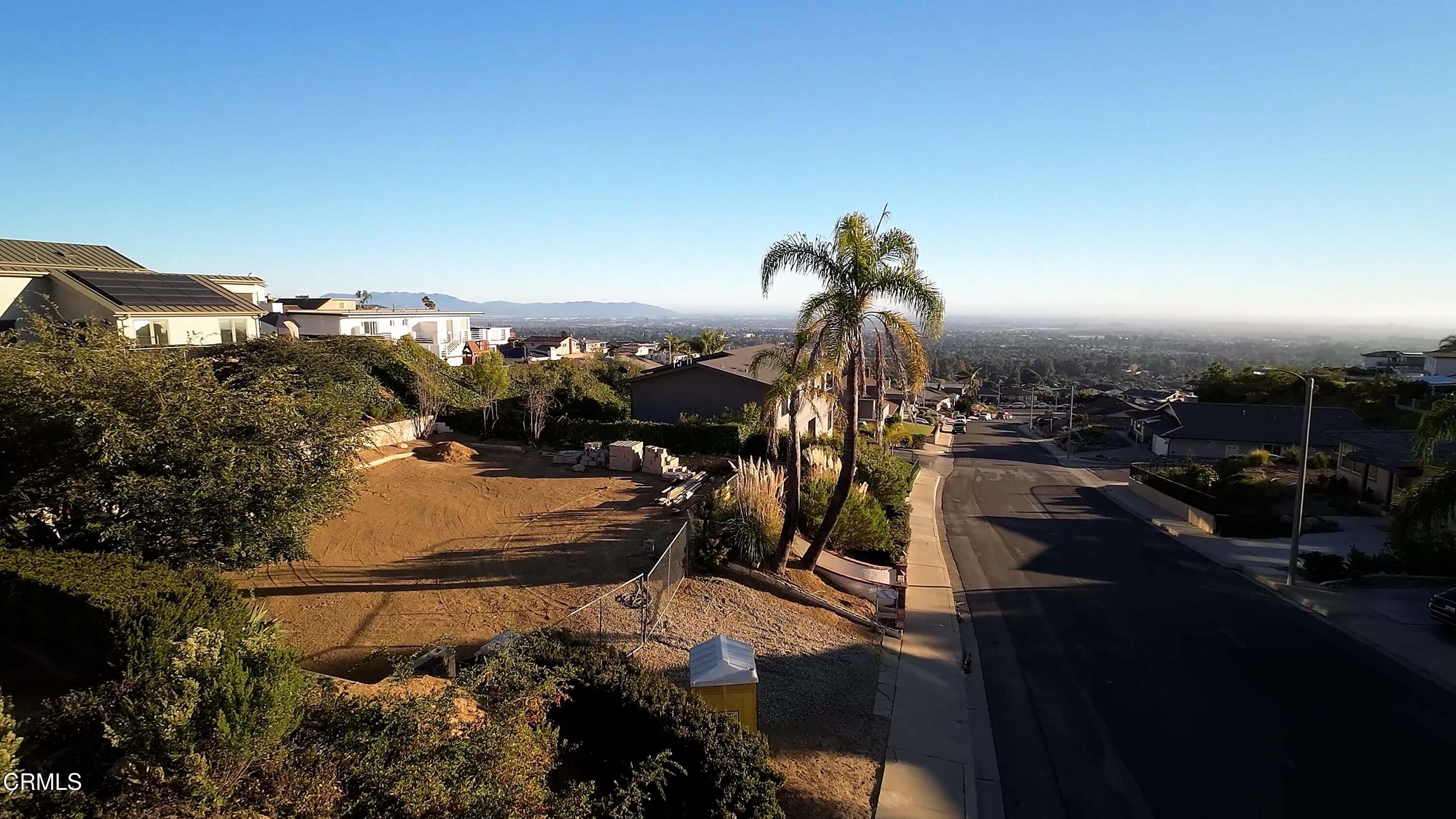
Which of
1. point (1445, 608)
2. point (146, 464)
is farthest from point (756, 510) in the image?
point (1445, 608)

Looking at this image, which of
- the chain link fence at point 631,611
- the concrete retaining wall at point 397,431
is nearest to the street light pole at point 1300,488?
the chain link fence at point 631,611

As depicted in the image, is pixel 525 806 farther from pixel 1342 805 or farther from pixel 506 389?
pixel 506 389

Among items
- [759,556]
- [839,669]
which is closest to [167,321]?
[759,556]

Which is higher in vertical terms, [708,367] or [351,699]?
[708,367]

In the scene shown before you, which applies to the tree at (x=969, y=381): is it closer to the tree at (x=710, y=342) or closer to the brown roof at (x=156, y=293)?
the tree at (x=710, y=342)

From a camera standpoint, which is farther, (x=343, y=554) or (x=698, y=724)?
(x=343, y=554)

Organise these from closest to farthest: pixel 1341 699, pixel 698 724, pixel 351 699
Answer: pixel 351 699
pixel 698 724
pixel 1341 699
